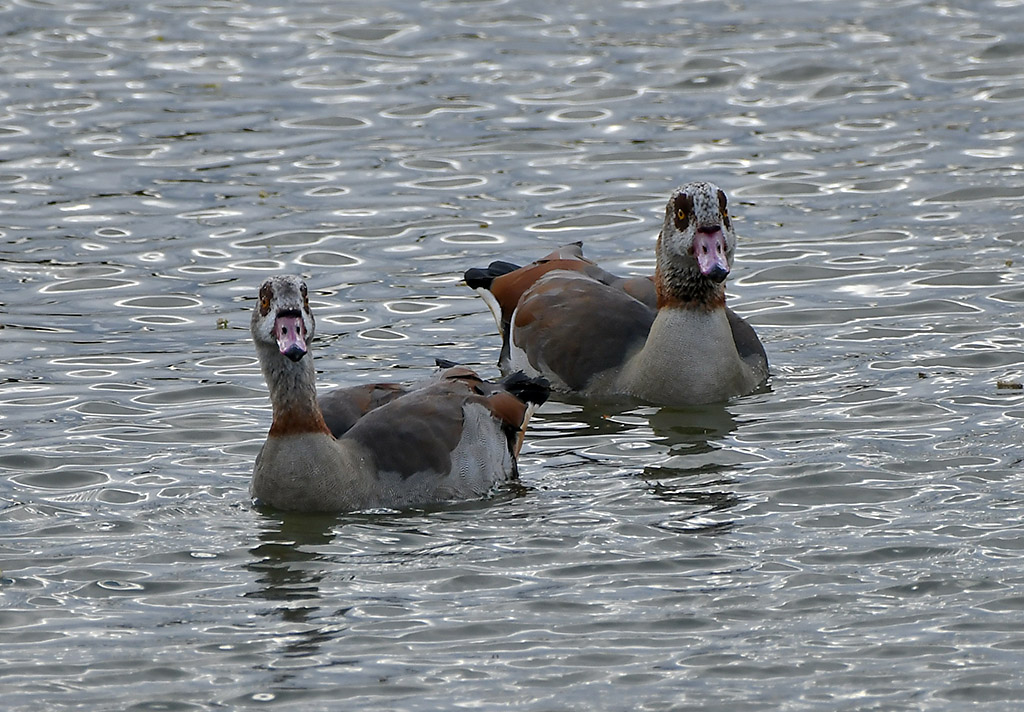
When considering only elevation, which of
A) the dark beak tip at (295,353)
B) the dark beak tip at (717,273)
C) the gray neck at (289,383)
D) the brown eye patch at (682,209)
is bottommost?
the gray neck at (289,383)

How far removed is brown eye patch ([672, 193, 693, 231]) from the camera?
14086 millimetres

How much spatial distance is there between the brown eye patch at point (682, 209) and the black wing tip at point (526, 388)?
73.7 inches

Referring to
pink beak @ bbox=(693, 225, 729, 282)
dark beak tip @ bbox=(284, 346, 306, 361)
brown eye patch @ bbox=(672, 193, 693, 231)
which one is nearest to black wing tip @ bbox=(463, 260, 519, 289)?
brown eye patch @ bbox=(672, 193, 693, 231)

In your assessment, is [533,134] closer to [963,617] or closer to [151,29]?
[151,29]

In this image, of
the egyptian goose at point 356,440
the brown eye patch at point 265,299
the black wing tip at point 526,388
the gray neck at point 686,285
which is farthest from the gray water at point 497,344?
the brown eye patch at point 265,299

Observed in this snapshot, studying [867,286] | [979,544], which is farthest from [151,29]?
[979,544]

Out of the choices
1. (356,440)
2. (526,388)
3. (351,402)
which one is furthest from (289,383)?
(526,388)

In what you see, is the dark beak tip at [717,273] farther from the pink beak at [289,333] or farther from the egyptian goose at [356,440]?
the pink beak at [289,333]

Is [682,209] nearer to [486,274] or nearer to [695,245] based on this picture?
[695,245]

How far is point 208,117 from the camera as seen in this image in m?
21.8

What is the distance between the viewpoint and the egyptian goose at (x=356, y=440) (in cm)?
1168

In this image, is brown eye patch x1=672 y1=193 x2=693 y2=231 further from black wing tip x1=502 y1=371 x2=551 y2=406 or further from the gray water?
black wing tip x1=502 y1=371 x2=551 y2=406

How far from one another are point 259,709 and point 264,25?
55.9 feet

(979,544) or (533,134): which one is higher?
(533,134)
